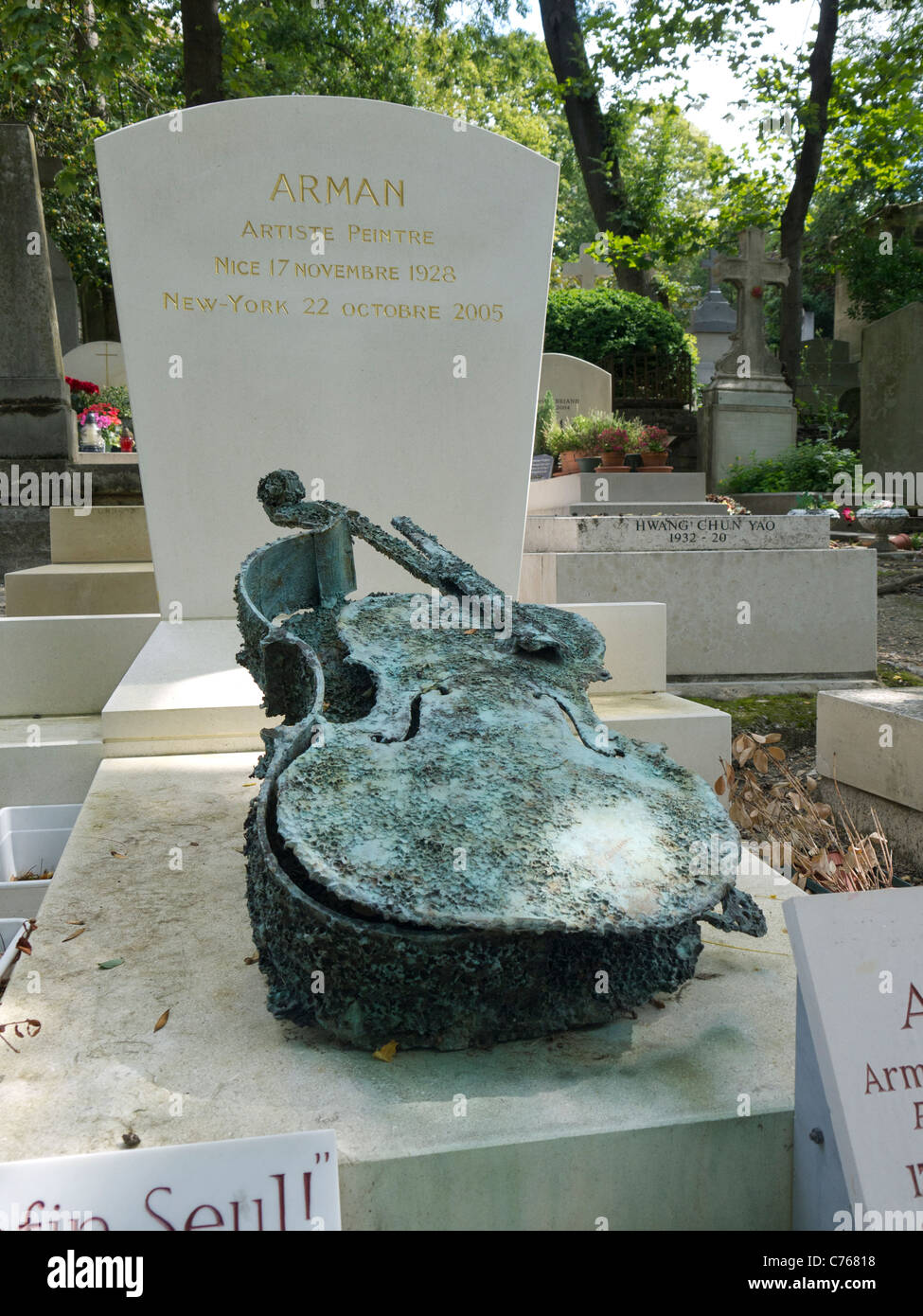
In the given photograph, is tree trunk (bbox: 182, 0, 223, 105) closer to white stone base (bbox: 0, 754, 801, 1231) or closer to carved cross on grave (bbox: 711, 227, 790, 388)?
carved cross on grave (bbox: 711, 227, 790, 388)

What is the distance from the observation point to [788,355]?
48.0 feet

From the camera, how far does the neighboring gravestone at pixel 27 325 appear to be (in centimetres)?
750

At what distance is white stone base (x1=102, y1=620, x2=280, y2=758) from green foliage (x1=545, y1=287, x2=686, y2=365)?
446 inches

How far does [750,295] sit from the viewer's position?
506 inches

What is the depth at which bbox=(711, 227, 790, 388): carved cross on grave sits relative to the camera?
41.4 ft

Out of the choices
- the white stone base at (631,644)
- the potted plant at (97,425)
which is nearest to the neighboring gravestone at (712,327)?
the potted plant at (97,425)

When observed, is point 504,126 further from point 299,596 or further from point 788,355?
point 299,596

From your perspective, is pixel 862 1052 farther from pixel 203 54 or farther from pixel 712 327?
pixel 712 327

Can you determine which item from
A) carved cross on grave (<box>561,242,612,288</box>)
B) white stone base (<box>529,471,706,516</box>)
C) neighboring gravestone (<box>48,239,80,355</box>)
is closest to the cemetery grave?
white stone base (<box>529,471,706,516</box>)

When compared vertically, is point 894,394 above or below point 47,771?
above

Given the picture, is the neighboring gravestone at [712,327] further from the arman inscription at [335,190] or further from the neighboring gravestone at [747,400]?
the arman inscription at [335,190]

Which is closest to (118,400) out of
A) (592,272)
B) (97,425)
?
(97,425)

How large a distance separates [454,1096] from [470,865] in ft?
1.08
